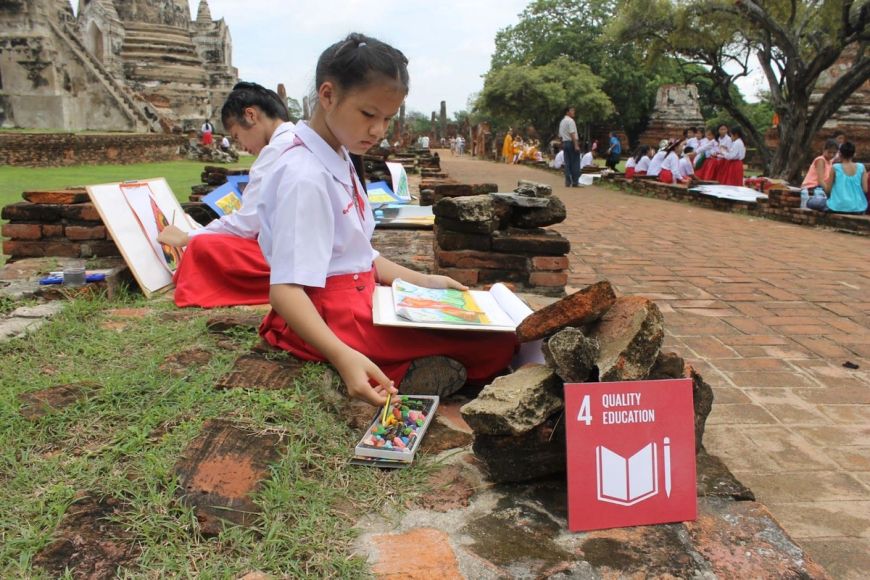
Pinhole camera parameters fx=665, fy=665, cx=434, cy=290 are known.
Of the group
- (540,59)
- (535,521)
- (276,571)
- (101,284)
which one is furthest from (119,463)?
(540,59)

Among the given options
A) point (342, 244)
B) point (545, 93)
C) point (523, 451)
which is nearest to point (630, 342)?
point (523, 451)

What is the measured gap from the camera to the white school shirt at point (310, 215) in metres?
1.77

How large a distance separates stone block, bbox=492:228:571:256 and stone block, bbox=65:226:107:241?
2.14 meters

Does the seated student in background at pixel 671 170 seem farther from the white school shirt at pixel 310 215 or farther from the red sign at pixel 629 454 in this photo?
the red sign at pixel 629 454

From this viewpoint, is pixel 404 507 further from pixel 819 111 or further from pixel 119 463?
pixel 819 111

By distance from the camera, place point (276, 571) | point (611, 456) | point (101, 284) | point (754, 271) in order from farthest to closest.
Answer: point (754, 271)
point (101, 284)
point (611, 456)
point (276, 571)

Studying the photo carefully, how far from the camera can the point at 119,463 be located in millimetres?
1555

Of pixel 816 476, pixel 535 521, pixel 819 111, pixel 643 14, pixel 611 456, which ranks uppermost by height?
pixel 643 14

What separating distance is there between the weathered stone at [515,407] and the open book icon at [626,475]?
0.17 m

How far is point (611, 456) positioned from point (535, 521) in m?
0.22

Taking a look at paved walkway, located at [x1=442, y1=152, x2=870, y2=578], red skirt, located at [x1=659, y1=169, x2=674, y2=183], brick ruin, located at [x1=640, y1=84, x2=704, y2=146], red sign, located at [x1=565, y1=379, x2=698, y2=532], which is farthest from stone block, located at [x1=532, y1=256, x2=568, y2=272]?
brick ruin, located at [x1=640, y1=84, x2=704, y2=146]

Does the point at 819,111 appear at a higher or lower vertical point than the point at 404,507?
higher

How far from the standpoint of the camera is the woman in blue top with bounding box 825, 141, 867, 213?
835 cm

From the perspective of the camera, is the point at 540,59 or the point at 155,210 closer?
the point at 155,210
